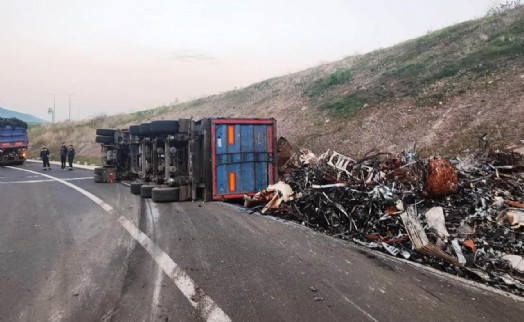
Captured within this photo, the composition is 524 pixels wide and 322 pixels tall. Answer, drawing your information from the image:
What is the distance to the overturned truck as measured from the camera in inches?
361

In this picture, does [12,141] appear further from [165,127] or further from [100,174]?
[165,127]

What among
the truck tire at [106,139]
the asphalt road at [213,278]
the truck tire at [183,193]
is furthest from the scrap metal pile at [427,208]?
the truck tire at [106,139]

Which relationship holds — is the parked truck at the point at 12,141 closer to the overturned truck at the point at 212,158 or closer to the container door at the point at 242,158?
the overturned truck at the point at 212,158

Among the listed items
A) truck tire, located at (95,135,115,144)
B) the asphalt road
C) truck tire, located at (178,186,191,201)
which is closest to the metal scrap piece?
the asphalt road

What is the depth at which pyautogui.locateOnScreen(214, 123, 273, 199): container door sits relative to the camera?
362 inches

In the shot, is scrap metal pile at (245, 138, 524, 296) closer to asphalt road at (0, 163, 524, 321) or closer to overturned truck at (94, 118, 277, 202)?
asphalt road at (0, 163, 524, 321)

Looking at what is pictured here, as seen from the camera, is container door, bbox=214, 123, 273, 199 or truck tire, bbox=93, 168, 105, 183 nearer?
container door, bbox=214, 123, 273, 199

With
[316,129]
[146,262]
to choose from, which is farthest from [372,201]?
[316,129]

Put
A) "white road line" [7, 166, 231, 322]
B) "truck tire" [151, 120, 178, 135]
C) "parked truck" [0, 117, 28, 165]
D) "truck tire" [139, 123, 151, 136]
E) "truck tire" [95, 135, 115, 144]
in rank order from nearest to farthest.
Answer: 1. "white road line" [7, 166, 231, 322]
2. "truck tire" [151, 120, 178, 135]
3. "truck tire" [139, 123, 151, 136]
4. "truck tire" [95, 135, 115, 144]
5. "parked truck" [0, 117, 28, 165]

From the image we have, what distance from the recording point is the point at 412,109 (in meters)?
14.1

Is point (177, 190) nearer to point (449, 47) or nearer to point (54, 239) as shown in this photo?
point (54, 239)

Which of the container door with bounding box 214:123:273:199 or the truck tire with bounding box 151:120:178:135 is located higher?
the truck tire with bounding box 151:120:178:135

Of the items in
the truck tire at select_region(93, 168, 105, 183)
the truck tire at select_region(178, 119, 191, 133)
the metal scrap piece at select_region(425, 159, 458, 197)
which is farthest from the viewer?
the truck tire at select_region(93, 168, 105, 183)

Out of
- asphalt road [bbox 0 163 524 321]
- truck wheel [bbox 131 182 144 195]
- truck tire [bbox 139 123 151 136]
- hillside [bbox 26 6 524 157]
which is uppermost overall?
hillside [bbox 26 6 524 157]
